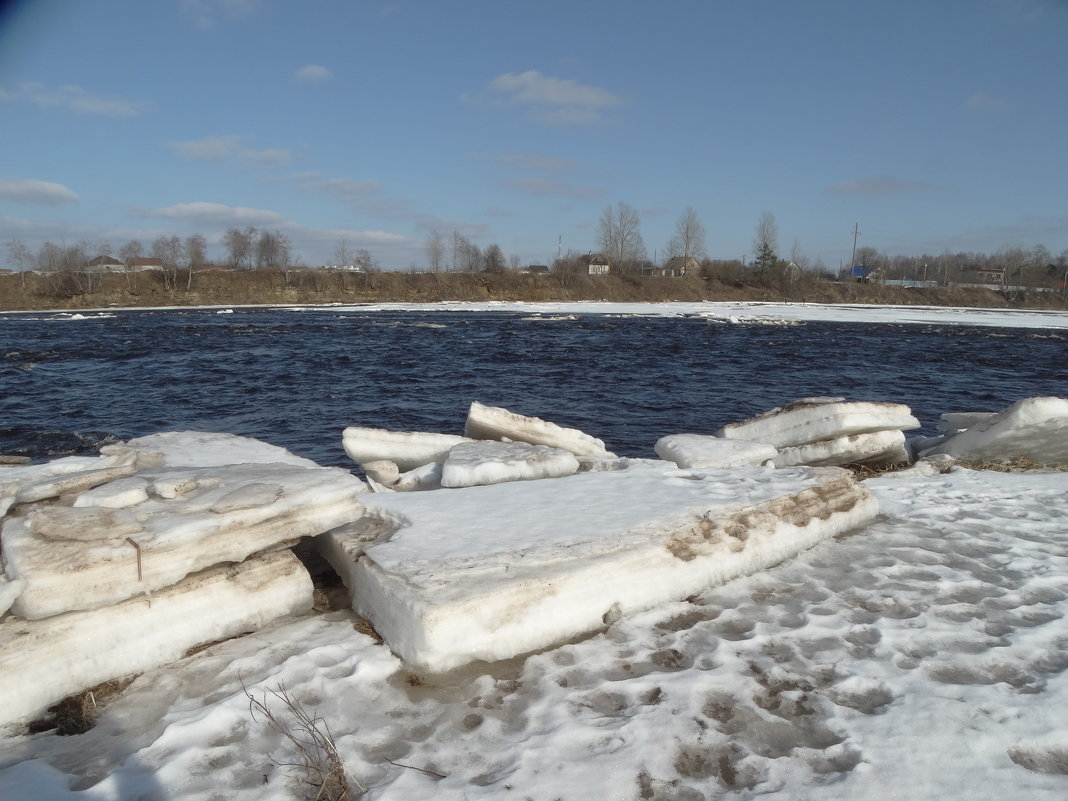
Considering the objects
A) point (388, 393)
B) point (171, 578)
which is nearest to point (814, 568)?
point (171, 578)

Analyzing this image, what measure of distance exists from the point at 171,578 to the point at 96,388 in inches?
519

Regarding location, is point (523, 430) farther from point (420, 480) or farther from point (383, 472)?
point (383, 472)

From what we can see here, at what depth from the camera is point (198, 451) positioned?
5234 millimetres

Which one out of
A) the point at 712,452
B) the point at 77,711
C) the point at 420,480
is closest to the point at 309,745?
the point at 77,711

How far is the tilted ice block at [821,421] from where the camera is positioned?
20.7 feet

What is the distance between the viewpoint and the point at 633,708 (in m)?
2.49

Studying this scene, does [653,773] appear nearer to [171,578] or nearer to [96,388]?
[171,578]

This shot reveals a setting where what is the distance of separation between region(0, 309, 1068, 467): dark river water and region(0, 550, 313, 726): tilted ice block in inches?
210

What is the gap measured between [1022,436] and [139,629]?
23.8 ft

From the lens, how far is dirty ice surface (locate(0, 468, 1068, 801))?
2.10 m

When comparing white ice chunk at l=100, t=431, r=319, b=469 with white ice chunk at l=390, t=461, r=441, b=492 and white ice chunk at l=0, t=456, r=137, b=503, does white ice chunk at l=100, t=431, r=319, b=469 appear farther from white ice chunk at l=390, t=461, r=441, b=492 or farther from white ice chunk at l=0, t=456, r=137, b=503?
white ice chunk at l=390, t=461, r=441, b=492

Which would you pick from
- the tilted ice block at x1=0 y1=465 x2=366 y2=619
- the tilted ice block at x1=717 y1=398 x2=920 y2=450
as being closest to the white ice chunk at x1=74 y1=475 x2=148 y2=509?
the tilted ice block at x1=0 y1=465 x2=366 y2=619

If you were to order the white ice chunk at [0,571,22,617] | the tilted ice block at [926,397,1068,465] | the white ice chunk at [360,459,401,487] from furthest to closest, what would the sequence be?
the tilted ice block at [926,397,1068,465], the white ice chunk at [360,459,401,487], the white ice chunk at [0,571,22,617]

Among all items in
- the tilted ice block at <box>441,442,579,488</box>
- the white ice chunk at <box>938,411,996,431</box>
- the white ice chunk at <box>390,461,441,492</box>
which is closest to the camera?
the tilted ice block at <box>441,442,579,488</box>
